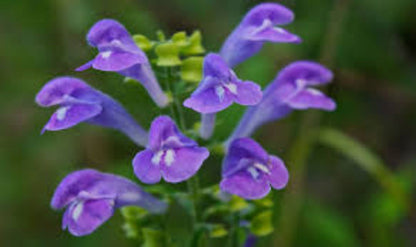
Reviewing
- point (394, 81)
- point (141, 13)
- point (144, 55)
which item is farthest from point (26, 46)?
point (394, 81)

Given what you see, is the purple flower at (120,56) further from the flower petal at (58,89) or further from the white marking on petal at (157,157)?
the white marking on petal at (157,157)

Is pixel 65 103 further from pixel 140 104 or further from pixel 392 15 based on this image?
pixel 392 15

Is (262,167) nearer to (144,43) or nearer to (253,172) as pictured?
(253,172)

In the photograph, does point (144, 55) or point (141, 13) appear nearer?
point (144, 55)

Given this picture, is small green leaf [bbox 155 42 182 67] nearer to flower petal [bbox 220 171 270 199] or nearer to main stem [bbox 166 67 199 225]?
main stem [bbox 166 67 199 225]

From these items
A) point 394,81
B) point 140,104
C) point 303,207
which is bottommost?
point 303,207

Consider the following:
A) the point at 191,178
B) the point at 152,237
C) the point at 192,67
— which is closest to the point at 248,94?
the point at 192,67

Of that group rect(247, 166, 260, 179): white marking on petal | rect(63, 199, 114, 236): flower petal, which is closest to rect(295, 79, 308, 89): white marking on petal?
rect(247, 166, 260, 179): white marking on petal
